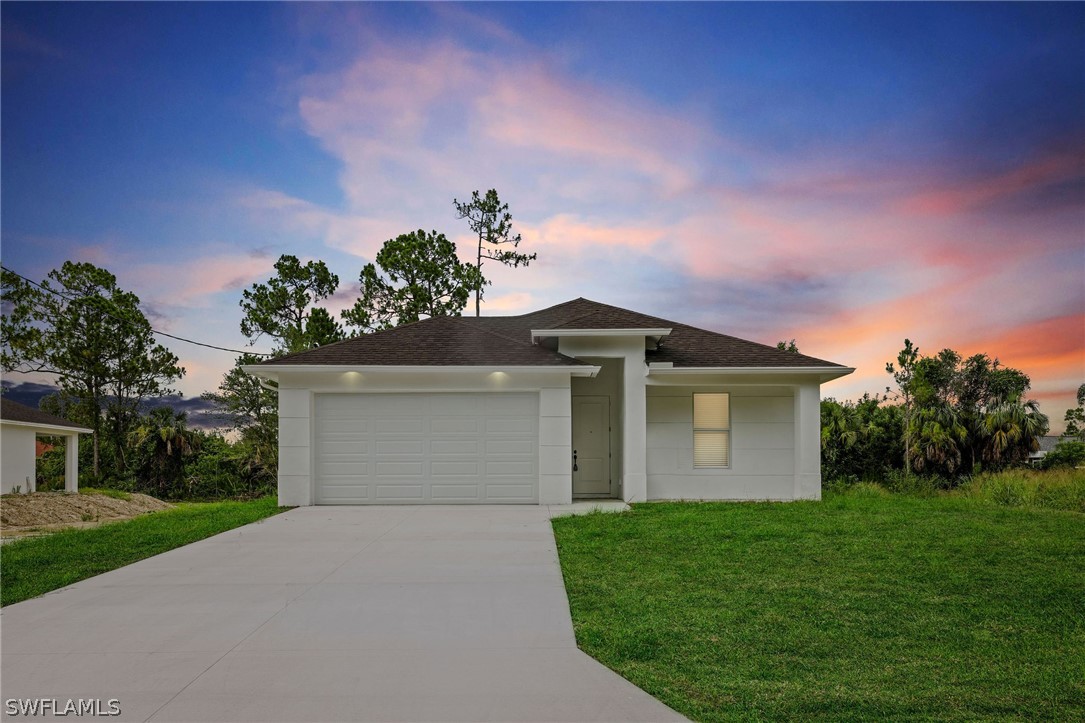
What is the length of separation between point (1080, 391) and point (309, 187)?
121 feet

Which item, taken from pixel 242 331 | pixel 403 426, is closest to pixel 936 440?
pixel 403 426

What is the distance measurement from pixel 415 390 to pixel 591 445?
464cm

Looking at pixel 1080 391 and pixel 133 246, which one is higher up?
pixel 133 246

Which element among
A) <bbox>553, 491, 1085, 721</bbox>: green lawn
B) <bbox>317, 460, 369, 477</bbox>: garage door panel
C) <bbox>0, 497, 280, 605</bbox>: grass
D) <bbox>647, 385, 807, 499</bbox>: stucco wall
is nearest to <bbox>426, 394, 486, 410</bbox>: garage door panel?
<bbox>317, 460, 369, 477</bbox>: garage door panel

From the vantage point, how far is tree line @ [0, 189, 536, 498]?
29.3 meters

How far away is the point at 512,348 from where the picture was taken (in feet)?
49.2

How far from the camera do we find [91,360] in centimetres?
3209

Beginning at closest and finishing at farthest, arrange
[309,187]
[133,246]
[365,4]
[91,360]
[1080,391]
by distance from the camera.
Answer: [365,4] < [309,187] < [133,246] < [91,360] < [1080,391]

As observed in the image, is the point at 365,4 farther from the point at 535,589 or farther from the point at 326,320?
the point at 326,320

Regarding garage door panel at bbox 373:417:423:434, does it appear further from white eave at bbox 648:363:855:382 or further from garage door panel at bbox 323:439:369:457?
white eave at bbox 648:363:855:382

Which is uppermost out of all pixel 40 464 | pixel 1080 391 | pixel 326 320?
Answer: pixel 326 320

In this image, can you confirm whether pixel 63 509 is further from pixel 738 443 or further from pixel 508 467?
pixel 738 443

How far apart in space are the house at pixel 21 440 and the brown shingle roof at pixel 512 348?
47.9ft

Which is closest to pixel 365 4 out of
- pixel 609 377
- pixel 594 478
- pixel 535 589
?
pixel 609 377
